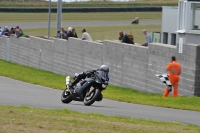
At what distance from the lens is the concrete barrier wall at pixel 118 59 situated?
22.0m

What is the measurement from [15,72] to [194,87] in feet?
42.6

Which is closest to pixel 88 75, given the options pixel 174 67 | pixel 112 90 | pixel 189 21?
pixel 174 67

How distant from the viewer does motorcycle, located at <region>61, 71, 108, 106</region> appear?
55.6ft

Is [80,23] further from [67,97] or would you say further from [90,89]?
[90,89]

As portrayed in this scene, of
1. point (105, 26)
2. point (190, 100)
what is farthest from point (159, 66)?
point (105, 26)

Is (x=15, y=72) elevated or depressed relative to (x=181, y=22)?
depressed

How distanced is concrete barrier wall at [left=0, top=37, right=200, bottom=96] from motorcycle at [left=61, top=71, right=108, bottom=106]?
5.19 m

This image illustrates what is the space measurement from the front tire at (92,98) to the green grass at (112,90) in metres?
2.51

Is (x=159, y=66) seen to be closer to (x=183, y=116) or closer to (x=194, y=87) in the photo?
(x=194, y=87)

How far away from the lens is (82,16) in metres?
61.6

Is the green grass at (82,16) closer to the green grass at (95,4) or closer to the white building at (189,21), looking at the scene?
the green grass at (95,4)

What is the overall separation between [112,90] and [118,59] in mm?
1772

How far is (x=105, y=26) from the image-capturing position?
58.5 meters

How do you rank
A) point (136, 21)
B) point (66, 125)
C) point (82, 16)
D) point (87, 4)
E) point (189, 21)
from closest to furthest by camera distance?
point (66, 125), point (189, 21), point (136, 21), point (82, 16), point (87, 4)
